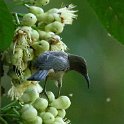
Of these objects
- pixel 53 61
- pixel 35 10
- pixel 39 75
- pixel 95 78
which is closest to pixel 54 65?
Result: pixel 53 61

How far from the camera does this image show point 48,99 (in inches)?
92.1

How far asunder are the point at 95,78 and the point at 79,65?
350 centimetres

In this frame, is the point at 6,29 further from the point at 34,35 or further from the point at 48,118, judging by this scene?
the point at 48,118

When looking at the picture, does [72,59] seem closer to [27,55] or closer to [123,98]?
[27,55]

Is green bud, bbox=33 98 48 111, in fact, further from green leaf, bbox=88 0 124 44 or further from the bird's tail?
green leaf, bbox=88 0 124 44

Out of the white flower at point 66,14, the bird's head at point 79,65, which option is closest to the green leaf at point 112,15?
the bird's head at point 79,65

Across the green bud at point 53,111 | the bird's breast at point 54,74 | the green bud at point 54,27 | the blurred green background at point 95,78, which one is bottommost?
the blurred green background at point 95,78

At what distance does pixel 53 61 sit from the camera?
2.21 metres

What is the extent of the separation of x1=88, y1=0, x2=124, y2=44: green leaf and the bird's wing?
194 millimetres

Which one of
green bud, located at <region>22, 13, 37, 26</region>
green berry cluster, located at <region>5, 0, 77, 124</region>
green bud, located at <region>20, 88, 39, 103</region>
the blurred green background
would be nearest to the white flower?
green berry cluster, located at <region>5, 0, 77, 124</region>

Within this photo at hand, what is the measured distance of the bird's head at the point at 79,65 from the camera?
7.48ft

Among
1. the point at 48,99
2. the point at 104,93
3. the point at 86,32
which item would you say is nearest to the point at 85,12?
the point at 86,32

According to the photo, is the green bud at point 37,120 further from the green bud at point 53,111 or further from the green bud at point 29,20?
the green bud at point 29,20

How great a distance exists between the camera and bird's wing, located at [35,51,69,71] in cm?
217
